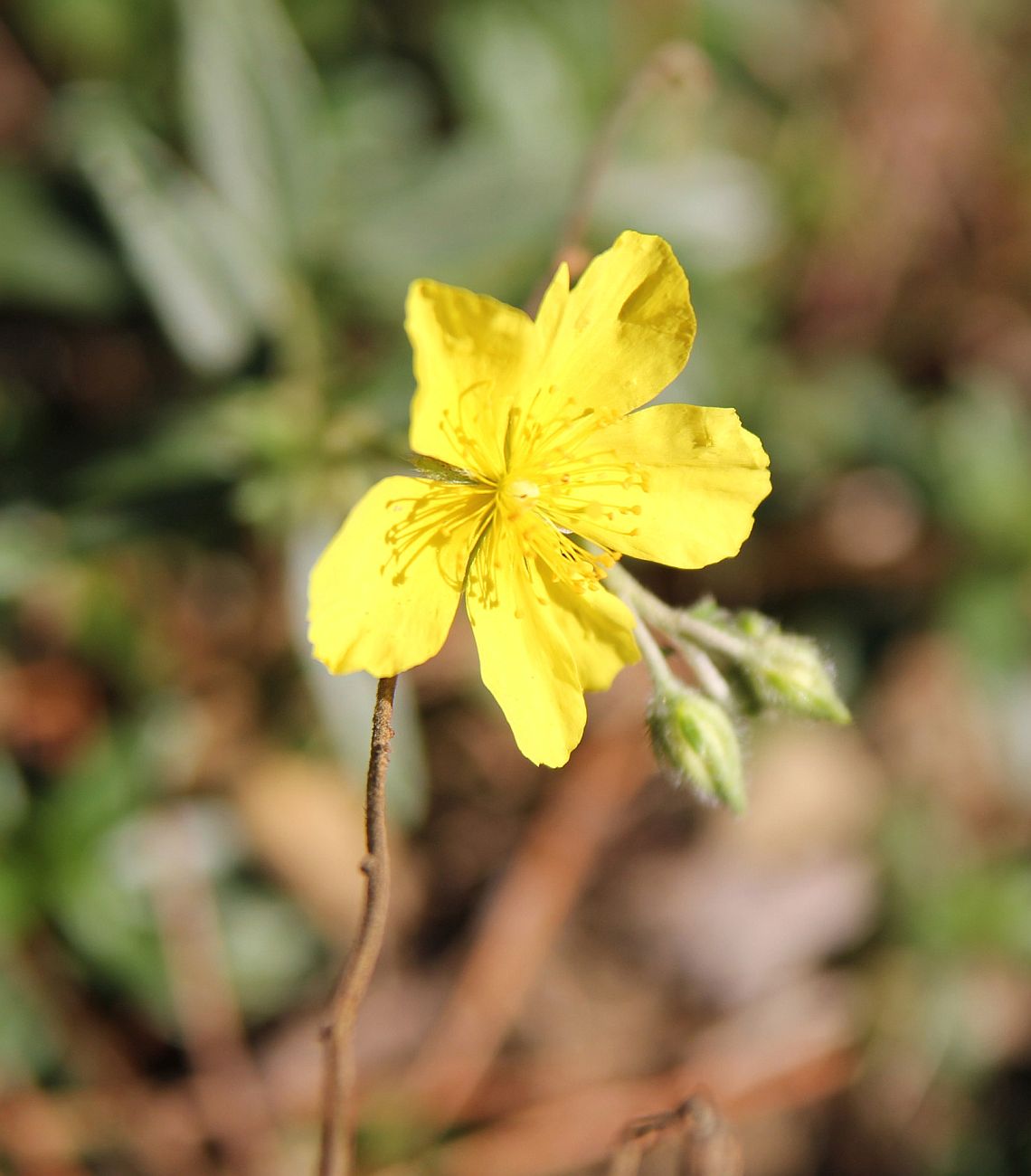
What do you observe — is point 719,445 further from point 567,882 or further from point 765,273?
point 765,273

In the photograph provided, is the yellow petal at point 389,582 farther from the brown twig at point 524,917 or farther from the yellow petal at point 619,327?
the brown twig at point 524,917

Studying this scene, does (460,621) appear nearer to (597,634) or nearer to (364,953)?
(597,634)


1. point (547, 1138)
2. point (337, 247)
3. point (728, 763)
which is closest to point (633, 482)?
point (728, 763)

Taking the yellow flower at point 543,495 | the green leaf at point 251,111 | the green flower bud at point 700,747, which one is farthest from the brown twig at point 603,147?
the green flower bud at point 700,747

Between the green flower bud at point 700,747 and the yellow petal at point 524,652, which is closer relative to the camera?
the yellow petal at point 524,652

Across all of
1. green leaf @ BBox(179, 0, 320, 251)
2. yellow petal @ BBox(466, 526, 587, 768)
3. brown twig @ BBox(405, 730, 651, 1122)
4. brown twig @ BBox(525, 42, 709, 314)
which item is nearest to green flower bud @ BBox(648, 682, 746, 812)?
yellow petal @ BBox(466, 526, 587, 768)

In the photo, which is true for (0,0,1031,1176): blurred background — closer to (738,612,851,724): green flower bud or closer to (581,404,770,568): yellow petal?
(581,404,770,568): yellow petal

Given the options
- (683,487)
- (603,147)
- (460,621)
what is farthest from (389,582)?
(460,621)
